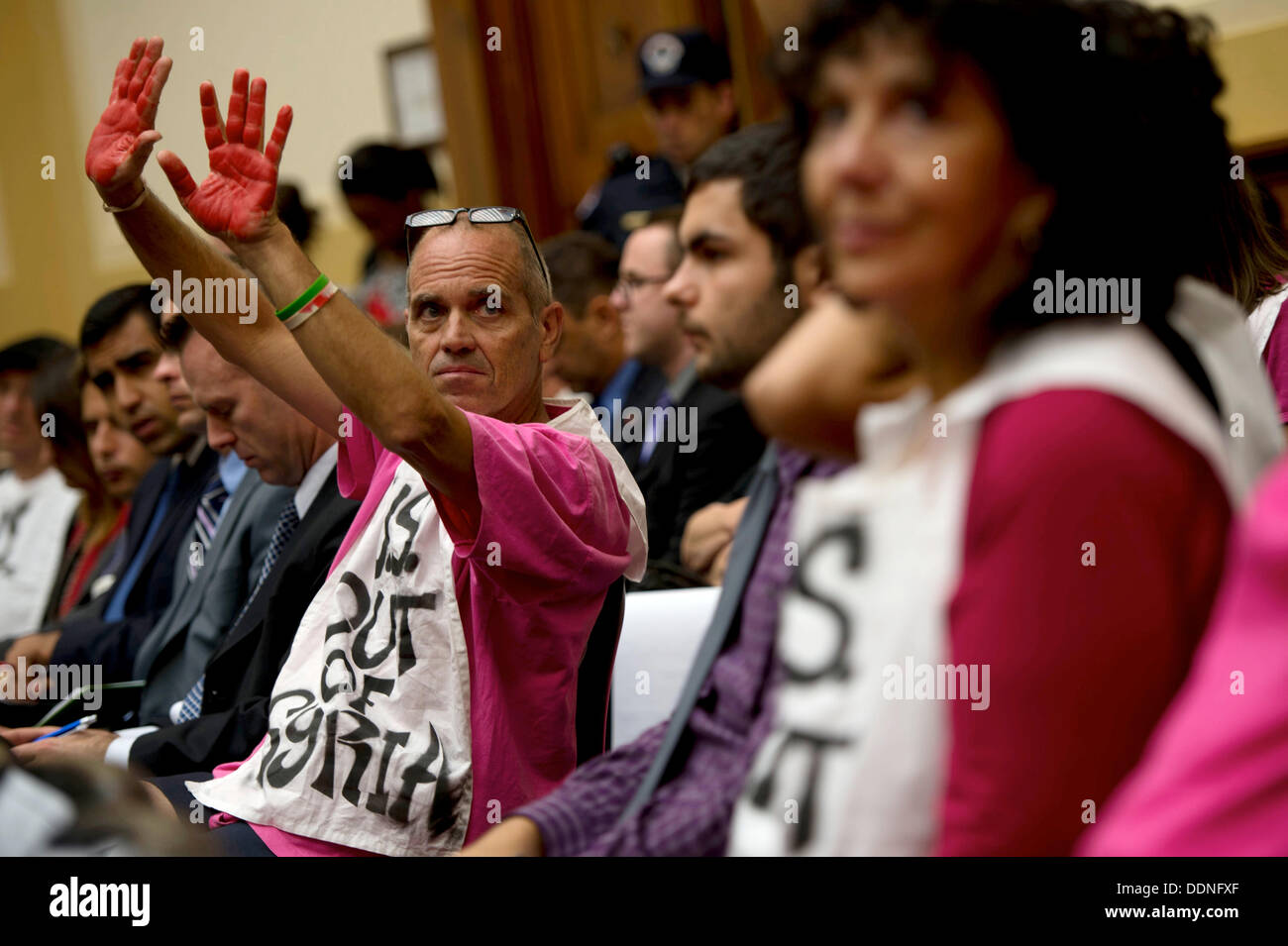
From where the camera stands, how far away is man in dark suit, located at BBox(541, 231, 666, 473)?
3.83 m

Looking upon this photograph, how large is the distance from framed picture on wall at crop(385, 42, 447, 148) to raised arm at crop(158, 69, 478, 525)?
14.8 feet

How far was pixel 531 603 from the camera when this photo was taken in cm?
177

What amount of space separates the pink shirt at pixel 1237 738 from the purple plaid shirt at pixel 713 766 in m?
0.45

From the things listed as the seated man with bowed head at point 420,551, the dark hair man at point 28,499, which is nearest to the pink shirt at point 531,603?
the seated man with bowed head at point 420,551

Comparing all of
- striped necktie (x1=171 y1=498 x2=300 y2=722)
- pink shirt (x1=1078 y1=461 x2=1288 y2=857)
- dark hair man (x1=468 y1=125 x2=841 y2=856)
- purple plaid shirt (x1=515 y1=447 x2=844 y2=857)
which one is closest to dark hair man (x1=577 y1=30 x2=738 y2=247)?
striped necktie (x1=171 y1=498 x2=300 y2=722)

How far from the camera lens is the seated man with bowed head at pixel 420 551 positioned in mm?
1638

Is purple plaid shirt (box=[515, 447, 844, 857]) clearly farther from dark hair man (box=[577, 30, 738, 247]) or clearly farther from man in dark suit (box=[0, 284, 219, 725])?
dark hair man (box=[577, 30, 738, 247])

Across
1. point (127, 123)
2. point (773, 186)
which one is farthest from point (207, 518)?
point (773, 186)

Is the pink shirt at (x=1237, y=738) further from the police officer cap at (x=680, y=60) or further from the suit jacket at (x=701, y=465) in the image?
the police officer cap at (x=680, y=60)

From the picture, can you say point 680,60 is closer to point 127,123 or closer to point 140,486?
point 140,486

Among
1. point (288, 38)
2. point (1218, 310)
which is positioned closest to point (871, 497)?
point (1218, 310)
